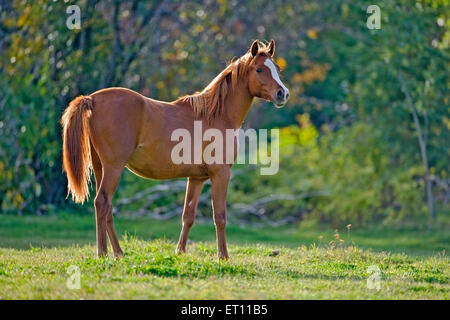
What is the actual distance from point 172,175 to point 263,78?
1616 millimetres

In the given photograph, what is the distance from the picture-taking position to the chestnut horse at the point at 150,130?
7609 millimetres

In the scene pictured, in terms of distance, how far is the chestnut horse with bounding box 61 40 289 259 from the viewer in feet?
25.0

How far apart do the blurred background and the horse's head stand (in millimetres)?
6542

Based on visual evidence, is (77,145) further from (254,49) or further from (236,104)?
(254,49)

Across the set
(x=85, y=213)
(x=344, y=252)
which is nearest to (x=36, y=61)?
(x=85, y=213)

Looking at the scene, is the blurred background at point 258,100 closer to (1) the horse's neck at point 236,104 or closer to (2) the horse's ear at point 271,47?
(1) the horse's neck at point 236,104

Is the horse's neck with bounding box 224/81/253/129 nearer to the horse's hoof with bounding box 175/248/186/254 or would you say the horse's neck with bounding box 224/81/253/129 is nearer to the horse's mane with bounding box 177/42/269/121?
the horse's mane with bounding box 177/42/269/121

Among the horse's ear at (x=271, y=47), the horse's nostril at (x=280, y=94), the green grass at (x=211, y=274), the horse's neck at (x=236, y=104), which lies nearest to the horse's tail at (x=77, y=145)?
the green grass at (x=211, y=274)

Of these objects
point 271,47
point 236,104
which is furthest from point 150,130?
point 271,47

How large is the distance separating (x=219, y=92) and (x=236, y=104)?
259mm

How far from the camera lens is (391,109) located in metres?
16.2
